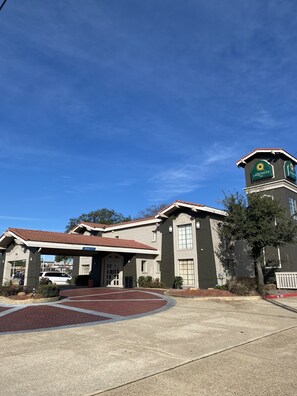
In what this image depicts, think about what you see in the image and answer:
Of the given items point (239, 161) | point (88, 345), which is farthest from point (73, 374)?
point (239, 161)

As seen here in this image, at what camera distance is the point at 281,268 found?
23.7 m

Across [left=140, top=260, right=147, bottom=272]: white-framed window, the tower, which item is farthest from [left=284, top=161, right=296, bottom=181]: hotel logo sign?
[left=140, top=260, right=147, bottom=272]: white-framed window

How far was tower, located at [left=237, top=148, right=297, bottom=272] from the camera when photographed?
23969mm

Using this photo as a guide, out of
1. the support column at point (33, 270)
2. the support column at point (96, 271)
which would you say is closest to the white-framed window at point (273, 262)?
the support column at point (96, 271)

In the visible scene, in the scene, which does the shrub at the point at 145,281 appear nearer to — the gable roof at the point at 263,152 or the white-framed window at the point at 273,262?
the white-framed window at the point at 273,262

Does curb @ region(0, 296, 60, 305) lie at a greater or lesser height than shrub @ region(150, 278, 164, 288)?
lesser

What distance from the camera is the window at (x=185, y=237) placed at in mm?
24025

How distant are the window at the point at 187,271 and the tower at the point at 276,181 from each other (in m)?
5.70

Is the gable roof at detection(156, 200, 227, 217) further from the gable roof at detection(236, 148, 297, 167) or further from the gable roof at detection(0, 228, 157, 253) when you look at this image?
the gable roof at detection(236, 148, 297, 167)

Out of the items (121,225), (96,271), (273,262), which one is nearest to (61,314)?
(96,271)

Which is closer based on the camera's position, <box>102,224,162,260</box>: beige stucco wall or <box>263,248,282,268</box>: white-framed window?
<box>263,248,282,268</box>: white-framed window

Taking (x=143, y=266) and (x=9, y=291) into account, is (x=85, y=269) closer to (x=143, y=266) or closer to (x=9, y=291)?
(x=143, y=266)

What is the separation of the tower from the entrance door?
465 inches

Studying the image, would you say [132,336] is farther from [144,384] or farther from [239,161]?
[239,161]
